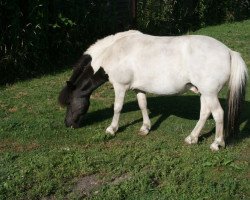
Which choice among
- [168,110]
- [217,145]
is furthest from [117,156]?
[168,110]

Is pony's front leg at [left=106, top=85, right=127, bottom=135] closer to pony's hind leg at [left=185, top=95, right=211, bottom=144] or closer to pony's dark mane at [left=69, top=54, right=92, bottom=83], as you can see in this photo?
pony's dark mane at [left=69, top=54, right=92, bottom=83]

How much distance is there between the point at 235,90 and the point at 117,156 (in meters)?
1.84

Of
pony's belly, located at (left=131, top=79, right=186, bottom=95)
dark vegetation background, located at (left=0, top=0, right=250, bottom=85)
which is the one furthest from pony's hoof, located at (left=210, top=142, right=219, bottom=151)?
dark vegetation background, located at (left=0, top=0, right=250, bottom=85)

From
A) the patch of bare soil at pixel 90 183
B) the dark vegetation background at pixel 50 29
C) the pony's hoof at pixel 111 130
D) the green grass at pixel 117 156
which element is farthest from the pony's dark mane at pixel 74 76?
the dark vegetation background at pixel 50 29

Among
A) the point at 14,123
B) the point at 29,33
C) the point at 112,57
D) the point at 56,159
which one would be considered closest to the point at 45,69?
the point at 29,33

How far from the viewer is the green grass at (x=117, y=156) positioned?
16.4 feet

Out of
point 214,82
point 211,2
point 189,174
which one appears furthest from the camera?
point 211,2

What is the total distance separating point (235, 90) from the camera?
18.9 feet

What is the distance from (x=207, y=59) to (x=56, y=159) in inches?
96.1

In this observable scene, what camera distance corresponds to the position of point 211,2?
63.4 feet

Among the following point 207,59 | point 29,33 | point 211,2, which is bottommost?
point 211,2

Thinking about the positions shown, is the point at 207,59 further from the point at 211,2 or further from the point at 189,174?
the point at 211,2

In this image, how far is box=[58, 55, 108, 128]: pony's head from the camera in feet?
22.2

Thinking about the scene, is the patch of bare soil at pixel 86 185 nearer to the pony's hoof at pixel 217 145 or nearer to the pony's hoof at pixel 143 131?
the pony's hoof at pixel 143 131
